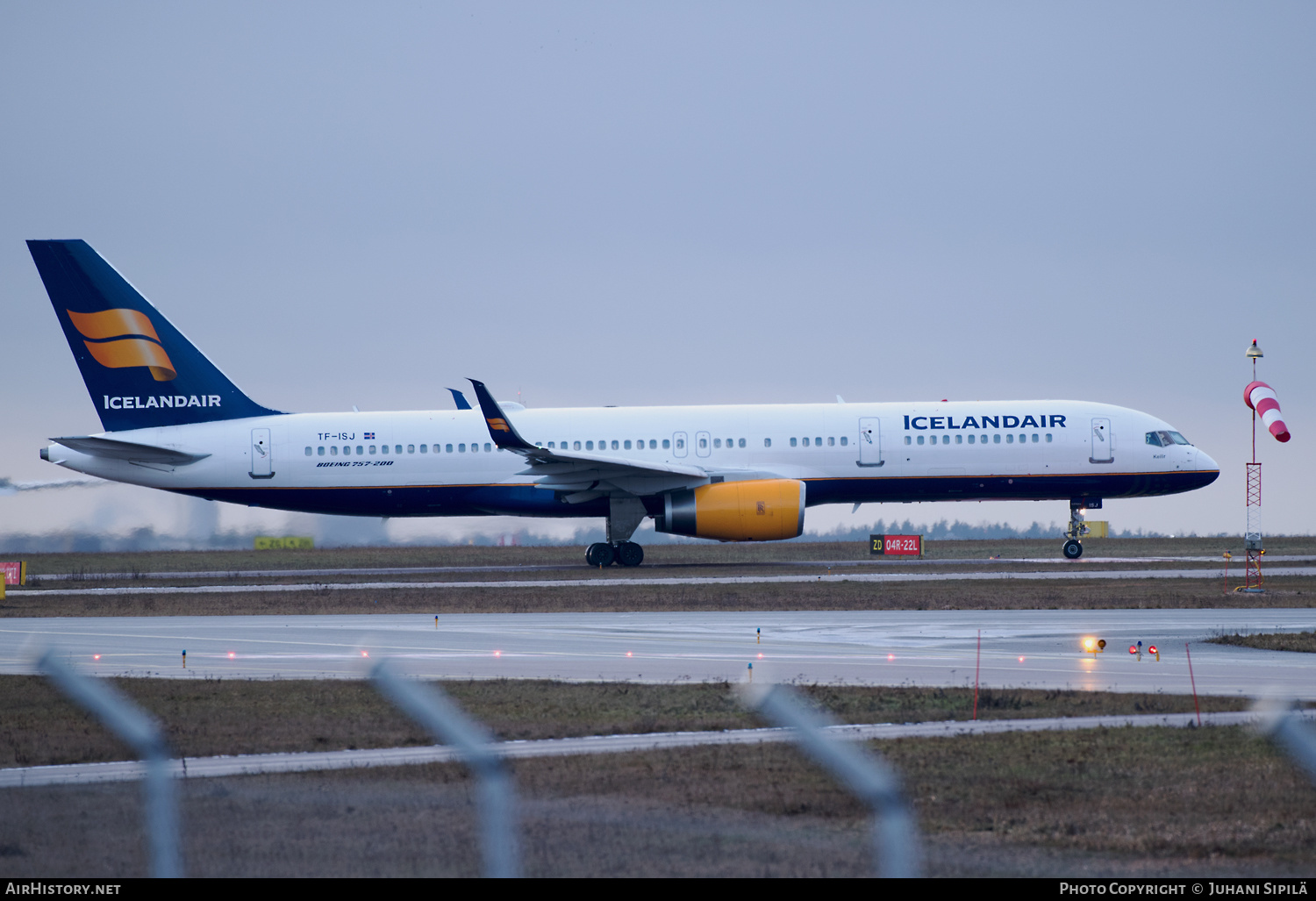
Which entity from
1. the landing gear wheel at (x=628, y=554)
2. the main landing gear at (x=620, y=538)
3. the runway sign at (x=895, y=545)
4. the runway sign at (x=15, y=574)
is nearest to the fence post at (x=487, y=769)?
the main landing gear at (x=620, y=538)

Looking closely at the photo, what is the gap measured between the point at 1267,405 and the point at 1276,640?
48.5ft

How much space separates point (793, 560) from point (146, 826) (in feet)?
132

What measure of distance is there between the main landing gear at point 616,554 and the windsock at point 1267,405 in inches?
734

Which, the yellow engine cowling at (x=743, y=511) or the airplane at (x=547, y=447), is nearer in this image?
the yellow engine cowling at (x=743, y=511)

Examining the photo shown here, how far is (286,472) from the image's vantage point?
1682 inches

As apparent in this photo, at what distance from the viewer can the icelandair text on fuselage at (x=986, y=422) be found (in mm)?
41656

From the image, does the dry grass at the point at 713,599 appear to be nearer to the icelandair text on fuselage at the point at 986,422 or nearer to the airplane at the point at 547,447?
the airplane at the point at 547,447

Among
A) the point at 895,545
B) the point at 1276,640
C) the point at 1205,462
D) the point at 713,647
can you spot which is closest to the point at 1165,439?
the point at 1205,462

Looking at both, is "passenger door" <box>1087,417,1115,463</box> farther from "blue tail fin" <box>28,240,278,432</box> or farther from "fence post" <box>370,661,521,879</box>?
"fence post" <box>370,661,521,879</box>

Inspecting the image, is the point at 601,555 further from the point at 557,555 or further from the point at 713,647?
the point at 713,647

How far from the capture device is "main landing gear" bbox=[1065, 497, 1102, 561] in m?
43.2

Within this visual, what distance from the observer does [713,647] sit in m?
20.9
